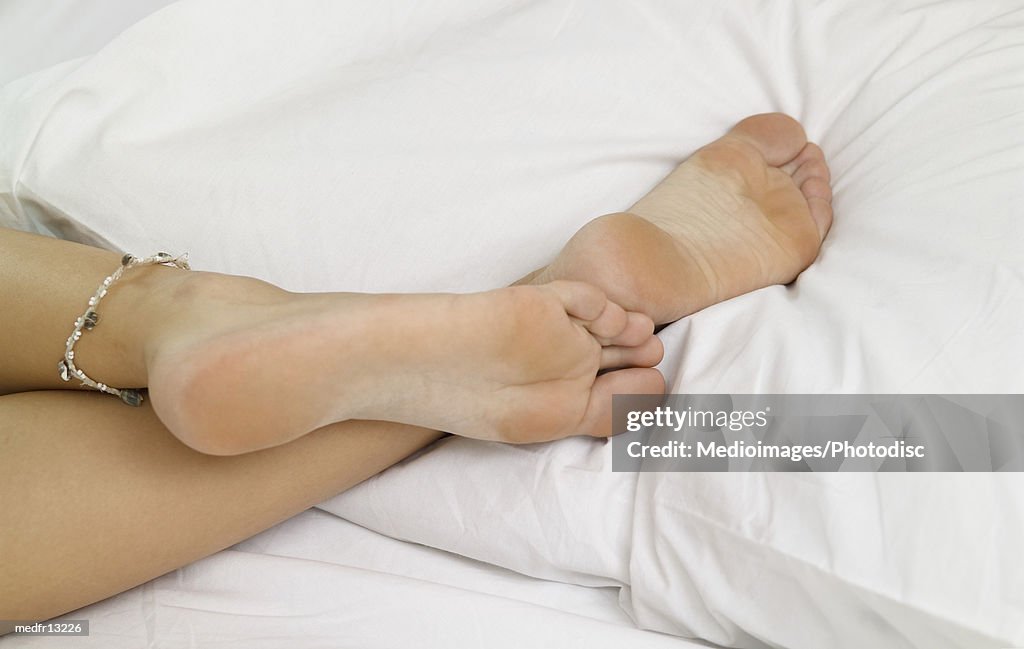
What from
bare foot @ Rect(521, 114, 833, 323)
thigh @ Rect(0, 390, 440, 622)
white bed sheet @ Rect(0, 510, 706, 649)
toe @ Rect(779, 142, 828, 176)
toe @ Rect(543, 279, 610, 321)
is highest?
toe @ Rect(779, 142, 828, 176)

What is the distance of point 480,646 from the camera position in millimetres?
638

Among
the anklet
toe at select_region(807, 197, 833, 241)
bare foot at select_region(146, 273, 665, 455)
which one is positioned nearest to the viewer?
bare foot at select_region(146, 273, 665, 455)

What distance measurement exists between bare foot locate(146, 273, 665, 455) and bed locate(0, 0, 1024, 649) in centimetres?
5

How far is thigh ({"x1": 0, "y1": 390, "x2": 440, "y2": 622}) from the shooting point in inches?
25.4

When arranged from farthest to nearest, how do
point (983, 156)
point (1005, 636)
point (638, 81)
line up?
point (638, 81) → point (983, 156) → point (1005, 636)

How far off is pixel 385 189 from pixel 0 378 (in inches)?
14.2

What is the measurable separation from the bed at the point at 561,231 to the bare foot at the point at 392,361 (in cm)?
5

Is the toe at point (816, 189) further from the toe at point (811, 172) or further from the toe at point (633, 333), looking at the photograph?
the toe at point (633, 333)

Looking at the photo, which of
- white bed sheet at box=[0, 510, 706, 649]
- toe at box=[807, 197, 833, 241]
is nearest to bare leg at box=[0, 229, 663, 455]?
white bed sheet at box=[0, 510, 706, 649]

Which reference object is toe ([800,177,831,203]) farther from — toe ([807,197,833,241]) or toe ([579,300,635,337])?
toe ([579,300,635,337])

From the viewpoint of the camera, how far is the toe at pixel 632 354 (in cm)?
74

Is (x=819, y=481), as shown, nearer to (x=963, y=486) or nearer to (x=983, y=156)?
(x=963, y=486)

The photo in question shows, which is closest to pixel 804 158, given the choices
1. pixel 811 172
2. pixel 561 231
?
pixel 811 172

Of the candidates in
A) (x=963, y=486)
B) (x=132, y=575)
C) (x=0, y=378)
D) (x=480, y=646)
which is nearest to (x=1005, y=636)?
(x=963, y=486)
